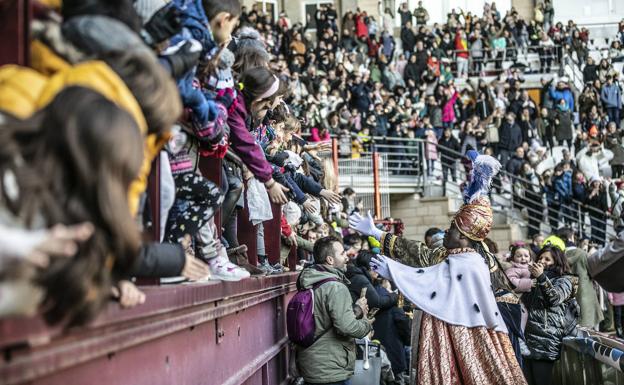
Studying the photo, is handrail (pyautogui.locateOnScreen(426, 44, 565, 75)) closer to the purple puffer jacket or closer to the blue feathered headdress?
the blue feathered headdress

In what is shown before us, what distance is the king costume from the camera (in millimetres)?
7195

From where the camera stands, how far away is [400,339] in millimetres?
9602

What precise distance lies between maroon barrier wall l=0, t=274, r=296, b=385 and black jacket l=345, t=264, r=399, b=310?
5.71 ft

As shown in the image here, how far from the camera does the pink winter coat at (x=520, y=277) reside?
29.6 feet

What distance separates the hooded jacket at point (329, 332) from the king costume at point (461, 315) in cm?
61

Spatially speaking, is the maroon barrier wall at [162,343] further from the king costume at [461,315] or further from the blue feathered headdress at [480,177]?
the blue feathered headdress at [480,177]

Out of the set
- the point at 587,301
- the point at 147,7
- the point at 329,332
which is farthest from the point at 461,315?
the point at 587,301

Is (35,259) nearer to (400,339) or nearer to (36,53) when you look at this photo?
(36,53)

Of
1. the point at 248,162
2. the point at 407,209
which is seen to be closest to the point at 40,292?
the point at 248,162

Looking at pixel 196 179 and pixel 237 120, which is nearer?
pixel 196 179

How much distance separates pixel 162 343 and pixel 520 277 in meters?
6.17

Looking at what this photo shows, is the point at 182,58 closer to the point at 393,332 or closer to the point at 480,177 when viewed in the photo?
the point at 480,177

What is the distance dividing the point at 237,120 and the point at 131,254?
3.15m

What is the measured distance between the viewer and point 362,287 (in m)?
8.72
